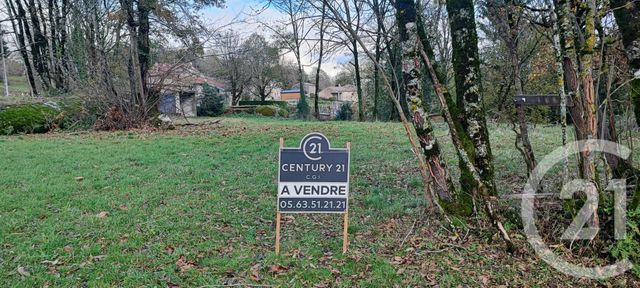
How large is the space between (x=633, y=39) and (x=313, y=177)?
10.1 ft

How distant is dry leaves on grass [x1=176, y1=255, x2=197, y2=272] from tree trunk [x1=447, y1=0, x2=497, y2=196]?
9.09ft

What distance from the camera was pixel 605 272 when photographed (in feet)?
9.80

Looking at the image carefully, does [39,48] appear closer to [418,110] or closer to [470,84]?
[418,110]

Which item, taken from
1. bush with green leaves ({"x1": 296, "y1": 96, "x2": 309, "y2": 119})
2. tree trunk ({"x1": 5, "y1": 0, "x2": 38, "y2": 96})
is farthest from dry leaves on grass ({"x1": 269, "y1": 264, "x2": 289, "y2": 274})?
bush with green leaves ({"x1": 296, "y1": 96, "x2": 309, "y2": 119})

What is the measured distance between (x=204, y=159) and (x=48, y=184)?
2375 millimetres

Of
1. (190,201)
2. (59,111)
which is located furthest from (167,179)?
(59,111)

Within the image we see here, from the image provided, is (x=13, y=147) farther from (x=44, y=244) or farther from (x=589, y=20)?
(x=589, y=20)

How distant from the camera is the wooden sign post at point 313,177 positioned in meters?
3.00

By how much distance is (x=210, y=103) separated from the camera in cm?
2459

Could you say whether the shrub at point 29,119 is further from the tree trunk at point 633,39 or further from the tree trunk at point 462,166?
the tree trunk at point 633,39

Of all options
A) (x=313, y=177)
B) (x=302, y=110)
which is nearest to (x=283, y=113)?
(x=302, y=110)

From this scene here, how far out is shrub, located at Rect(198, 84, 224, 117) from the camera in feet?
80.1

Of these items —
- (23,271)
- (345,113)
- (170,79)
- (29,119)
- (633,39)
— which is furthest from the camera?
(345,113)

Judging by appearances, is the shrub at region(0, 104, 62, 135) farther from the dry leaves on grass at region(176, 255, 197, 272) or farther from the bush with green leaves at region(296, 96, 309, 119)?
the bush with green leaves at region(296, 96, 309, 119)
